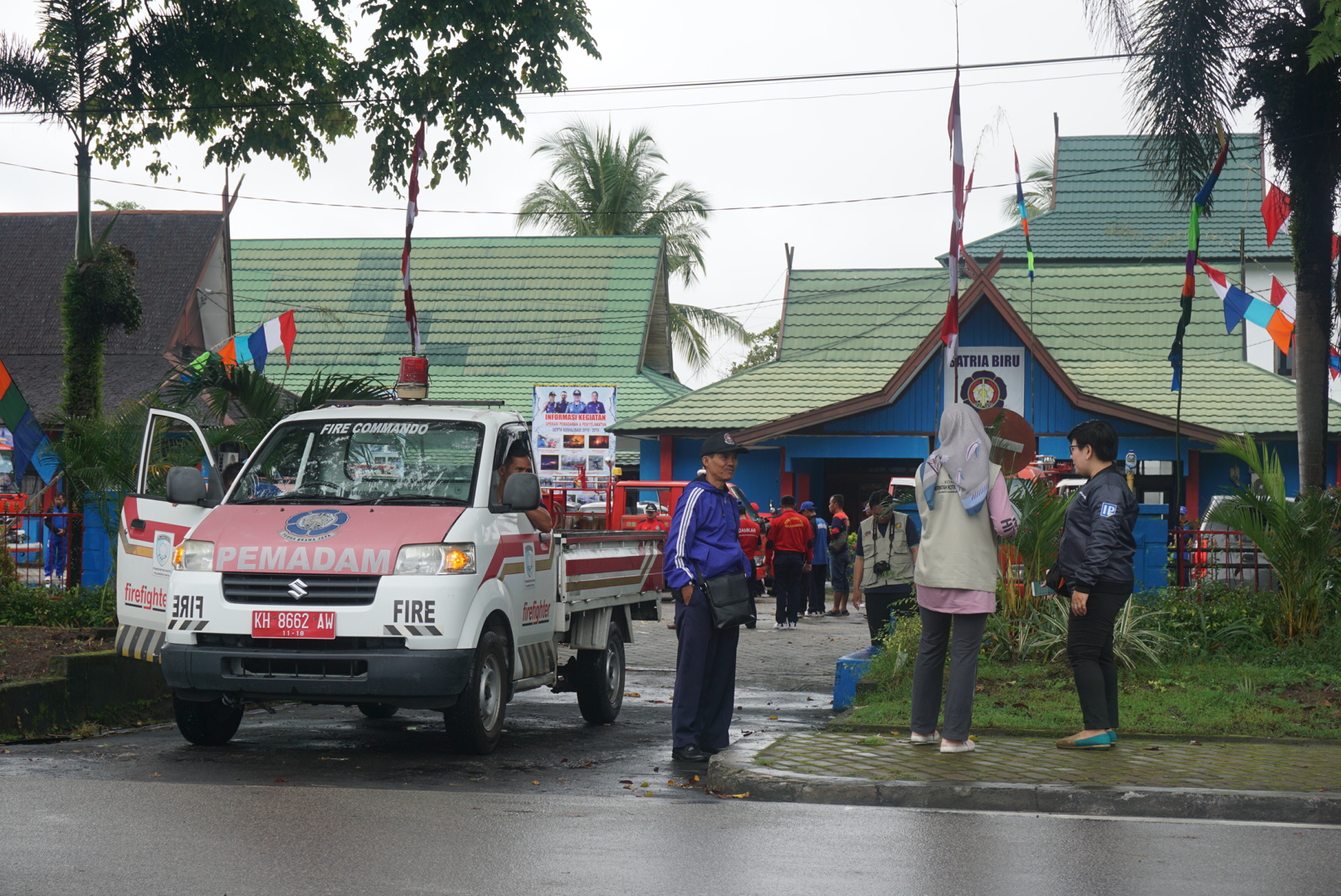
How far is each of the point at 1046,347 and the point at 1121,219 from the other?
930 centimetres

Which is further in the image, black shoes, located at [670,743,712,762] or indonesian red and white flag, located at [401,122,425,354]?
indonesian red and white flag, located at [401,122,425,354]

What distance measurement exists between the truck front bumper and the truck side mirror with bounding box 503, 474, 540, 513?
105 cm

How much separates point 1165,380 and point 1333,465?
361 centimetres

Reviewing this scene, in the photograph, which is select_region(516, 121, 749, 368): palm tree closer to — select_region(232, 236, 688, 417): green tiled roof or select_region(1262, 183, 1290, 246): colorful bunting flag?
select_region(232, 236, 688, 417): green tiled roof

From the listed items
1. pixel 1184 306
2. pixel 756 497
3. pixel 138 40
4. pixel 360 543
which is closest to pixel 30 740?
pixel 360 543

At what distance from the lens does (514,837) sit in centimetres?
638

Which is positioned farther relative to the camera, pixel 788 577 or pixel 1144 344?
pixel 1144 344

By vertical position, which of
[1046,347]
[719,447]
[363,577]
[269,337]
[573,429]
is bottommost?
[363,577]

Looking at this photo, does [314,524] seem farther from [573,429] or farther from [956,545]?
[573,429]

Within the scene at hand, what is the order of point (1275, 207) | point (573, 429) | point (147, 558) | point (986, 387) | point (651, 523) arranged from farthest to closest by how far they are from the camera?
point (986, 387), point (573, 429), point (651, 523), point (1275, 207), point (147, 558)

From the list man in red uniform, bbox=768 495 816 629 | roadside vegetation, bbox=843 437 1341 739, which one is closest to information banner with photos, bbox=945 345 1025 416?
man in red uniform, bbox=768 495 816 629

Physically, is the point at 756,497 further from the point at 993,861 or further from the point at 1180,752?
the point at 993,861

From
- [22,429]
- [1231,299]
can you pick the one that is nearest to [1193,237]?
[1231,299]

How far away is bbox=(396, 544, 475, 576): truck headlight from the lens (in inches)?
332
